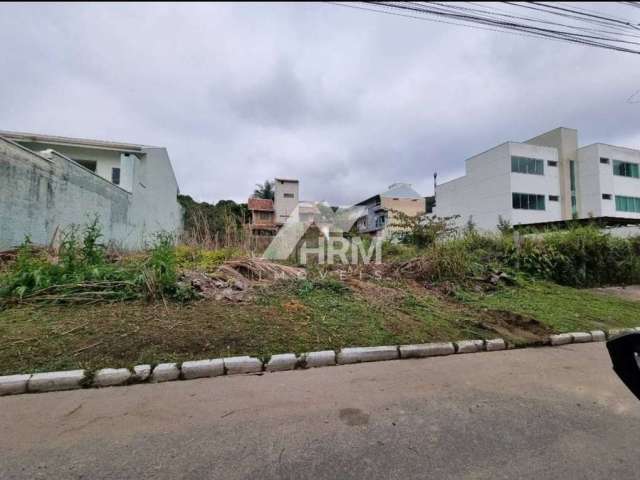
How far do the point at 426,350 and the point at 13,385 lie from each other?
13.6 ft

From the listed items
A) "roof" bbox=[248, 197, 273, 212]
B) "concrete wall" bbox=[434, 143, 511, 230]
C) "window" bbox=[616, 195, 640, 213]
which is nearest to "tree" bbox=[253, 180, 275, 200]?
"roof" bbox=[248, 197, 273, 212]

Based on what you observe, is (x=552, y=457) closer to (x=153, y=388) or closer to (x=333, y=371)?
(x=333, y=371)

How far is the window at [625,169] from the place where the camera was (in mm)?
26719

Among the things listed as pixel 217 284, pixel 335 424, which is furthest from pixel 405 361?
pixel 217 284

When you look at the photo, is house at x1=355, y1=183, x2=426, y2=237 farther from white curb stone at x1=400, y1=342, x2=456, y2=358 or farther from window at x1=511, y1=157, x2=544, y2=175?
white curb stone at x1=400, y1=342, x2=456, y2=358

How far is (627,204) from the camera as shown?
2683cm

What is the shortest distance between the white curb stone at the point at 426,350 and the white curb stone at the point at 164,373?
8.14 feet

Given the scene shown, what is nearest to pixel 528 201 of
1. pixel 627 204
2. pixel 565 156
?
pixel 565 156

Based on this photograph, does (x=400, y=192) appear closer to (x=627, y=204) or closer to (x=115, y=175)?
(x=627, y=204)

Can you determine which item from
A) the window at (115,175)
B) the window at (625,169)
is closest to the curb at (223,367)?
the window at (115,175)

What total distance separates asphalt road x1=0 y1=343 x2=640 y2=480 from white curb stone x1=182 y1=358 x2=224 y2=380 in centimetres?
10

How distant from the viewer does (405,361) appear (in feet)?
12.0

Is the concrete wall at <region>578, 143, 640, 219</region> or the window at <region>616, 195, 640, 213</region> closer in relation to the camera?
the concrete wall at <region>578, 143, 640, 219</region>

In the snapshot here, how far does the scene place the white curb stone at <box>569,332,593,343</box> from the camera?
4525 millimetres
